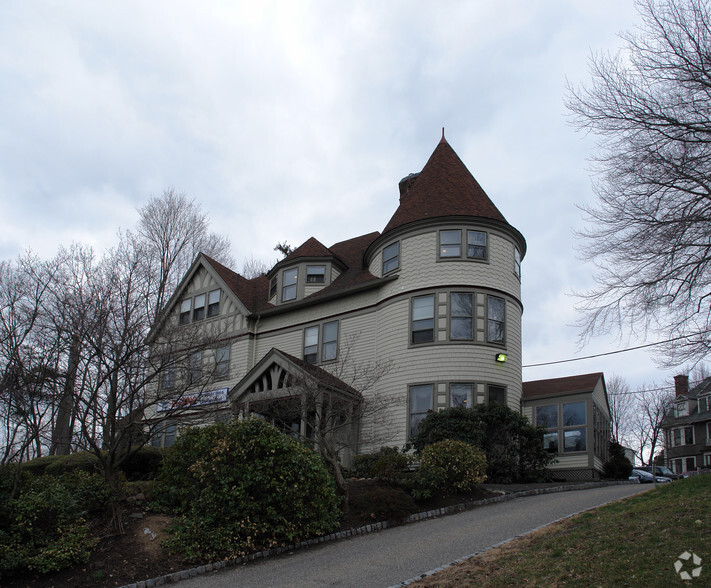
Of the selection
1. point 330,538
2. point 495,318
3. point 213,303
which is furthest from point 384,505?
point 213,303

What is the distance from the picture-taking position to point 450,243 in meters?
22.7

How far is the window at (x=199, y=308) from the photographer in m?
29.3

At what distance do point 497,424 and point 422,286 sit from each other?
526 centimetres

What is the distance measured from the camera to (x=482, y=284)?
22.3m

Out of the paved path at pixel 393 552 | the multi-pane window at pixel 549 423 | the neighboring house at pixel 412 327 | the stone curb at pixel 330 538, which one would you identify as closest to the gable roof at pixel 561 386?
the multi-pane window at pixel 549 423

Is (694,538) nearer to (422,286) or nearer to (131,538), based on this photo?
(131,538)

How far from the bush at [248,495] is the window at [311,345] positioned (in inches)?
494

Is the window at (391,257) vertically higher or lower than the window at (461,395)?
higher

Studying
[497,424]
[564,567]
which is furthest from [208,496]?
[497,424]

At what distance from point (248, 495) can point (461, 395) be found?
10.9 meters

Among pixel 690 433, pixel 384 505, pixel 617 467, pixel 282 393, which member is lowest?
pixel 384 505

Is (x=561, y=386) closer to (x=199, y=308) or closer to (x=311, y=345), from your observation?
(x=311, y=345)

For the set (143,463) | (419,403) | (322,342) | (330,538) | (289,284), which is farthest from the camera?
(289,284)

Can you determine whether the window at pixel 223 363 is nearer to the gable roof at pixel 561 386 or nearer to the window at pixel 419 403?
the window at pixel 419 403
